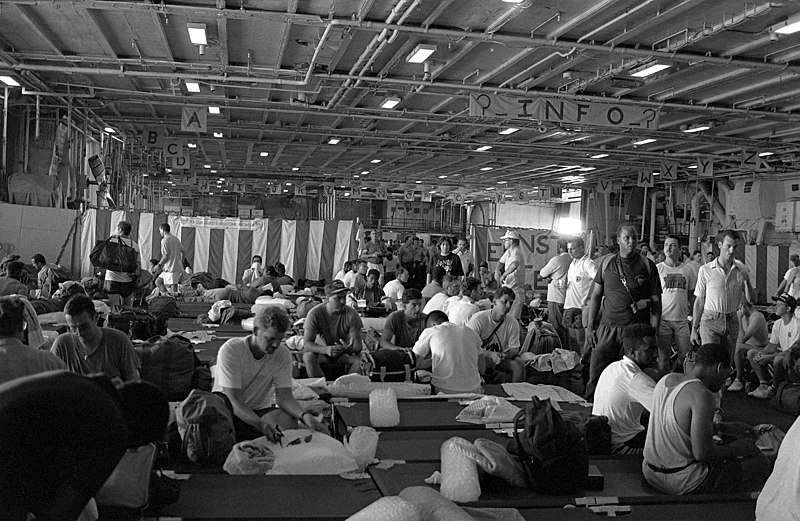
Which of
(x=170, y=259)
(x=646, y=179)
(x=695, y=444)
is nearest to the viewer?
(x=695, y=444)

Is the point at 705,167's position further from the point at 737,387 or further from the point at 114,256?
the point at 114,256

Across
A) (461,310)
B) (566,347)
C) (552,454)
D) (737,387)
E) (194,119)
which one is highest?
(194,119)

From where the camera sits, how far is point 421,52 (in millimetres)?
10609

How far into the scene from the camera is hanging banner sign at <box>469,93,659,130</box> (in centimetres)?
1305

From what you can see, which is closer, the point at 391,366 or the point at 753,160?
the point at 391,366

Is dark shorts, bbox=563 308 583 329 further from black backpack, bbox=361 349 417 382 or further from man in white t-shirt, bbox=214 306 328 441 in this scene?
man in white t-shirt, bbox=214 306 328 441

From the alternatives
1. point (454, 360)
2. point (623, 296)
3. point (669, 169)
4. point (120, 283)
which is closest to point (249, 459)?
point (454, 360)

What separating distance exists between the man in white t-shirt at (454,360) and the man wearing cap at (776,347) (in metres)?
4.20

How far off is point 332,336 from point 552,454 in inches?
150

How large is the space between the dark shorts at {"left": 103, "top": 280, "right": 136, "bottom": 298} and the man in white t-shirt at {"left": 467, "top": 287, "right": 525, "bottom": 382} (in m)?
4.98

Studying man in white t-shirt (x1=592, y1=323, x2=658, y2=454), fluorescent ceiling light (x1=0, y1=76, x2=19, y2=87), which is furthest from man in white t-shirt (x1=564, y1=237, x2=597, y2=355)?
fluorescent ceiling light (x1=0, y1=76, x2=19, y2=87)

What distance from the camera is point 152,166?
28.4 meters

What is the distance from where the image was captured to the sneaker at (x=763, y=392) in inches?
353

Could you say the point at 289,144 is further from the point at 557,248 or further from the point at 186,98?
the point at 557,248
